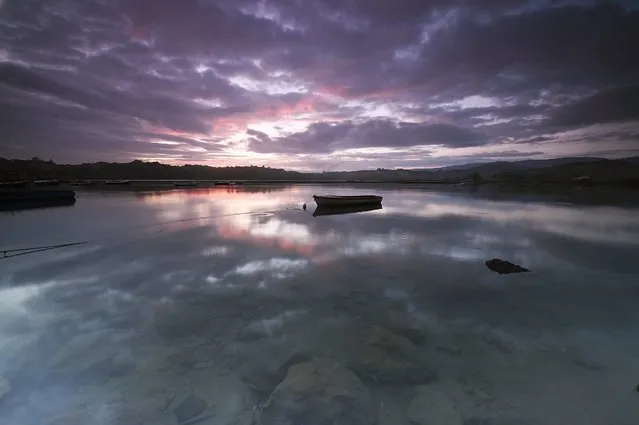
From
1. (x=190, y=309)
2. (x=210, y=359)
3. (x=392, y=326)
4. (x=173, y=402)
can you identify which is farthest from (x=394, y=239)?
(x=173, y=402)

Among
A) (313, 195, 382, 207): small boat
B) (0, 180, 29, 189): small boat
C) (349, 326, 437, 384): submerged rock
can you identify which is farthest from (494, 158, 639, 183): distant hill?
(0, 180, 29, 189): small boat

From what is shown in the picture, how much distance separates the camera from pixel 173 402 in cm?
584

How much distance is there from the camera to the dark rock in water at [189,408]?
5.53 meters

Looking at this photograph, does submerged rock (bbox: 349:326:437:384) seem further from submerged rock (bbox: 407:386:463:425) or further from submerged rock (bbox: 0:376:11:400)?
submerged rock (bbox: 0:376:11:400)

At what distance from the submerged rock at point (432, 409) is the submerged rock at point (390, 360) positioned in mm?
361

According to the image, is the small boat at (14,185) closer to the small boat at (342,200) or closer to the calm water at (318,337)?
the small boat at (342,200)

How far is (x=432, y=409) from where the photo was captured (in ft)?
18.7

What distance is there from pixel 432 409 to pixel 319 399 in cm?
215

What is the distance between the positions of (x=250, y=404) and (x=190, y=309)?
200 inches

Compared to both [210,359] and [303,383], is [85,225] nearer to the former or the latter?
[210,359]

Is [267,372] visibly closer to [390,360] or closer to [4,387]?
[390,360]

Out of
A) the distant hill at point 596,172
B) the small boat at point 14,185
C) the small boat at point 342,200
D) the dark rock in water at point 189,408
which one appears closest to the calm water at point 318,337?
the dark rock in water at point 189,408

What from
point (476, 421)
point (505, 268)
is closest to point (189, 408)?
point (476, 421)

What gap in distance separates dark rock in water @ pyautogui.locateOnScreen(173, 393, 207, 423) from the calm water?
0.03 meters
